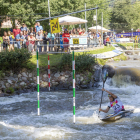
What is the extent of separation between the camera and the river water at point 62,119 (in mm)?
7934

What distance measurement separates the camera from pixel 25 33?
17562mm

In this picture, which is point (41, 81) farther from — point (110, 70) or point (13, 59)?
point (110, 70)

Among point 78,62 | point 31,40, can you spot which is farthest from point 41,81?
point 31,40

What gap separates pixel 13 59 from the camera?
14.8 metres

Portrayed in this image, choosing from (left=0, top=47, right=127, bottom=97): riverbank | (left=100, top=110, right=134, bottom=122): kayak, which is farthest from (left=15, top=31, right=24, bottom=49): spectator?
(left=100, top=110, right=134, bottom=122): kayak

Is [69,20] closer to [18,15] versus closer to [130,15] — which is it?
[18,15]

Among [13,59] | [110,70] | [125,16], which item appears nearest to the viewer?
[13,59]

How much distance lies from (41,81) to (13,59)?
2.02 m

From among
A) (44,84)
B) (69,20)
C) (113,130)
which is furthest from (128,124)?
(69,20)

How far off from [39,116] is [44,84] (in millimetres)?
5210

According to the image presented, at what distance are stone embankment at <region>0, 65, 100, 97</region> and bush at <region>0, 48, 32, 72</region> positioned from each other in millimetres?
364

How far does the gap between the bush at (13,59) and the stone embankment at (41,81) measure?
0.36 metres

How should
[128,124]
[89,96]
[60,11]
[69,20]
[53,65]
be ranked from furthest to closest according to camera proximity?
[60,11] → [69,20] → [53,65] → [89,96] → [128,124]

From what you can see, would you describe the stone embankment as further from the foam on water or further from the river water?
the foam on water
